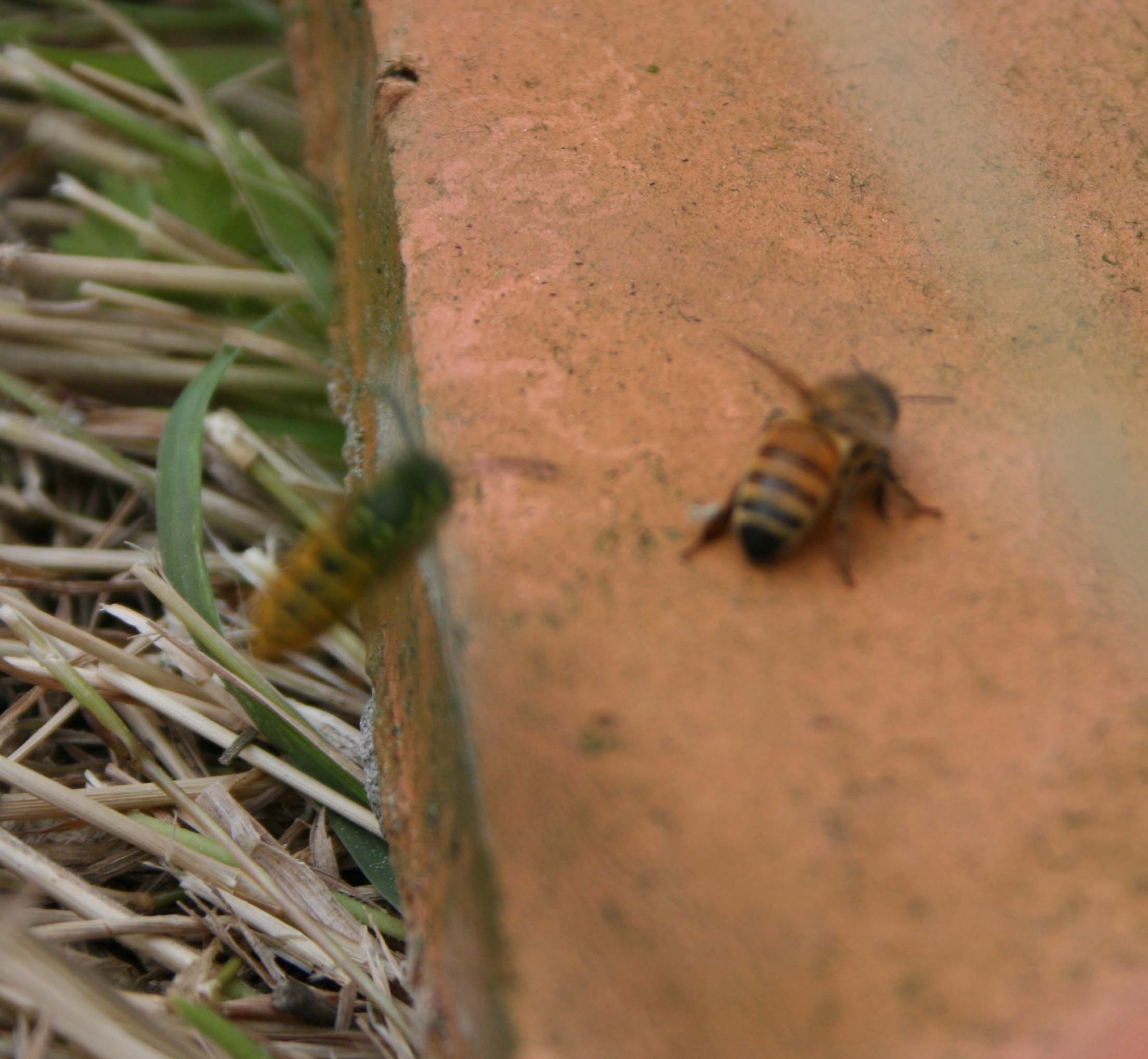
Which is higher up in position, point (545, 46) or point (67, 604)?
point (545, 46)

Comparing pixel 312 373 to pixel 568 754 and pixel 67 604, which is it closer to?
pixel 67 604

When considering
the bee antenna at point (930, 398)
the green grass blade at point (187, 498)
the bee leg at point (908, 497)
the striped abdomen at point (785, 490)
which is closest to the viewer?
the striped abdomen at point (785, 490)

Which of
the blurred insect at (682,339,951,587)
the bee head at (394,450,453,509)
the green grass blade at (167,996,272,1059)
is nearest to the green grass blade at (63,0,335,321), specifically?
the bee head at (394,450,453,509)

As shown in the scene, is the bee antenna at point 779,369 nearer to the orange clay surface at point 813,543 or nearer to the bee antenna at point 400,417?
the orange clay surface at point 813,543

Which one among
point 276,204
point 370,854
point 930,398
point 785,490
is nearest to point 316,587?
point 370,854

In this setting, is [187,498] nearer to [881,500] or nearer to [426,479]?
[426,479]

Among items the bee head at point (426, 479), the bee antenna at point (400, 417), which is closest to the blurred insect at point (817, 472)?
the bee head at point (426, 479)

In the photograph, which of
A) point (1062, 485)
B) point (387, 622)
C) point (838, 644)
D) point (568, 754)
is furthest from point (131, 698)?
point (1062, 485)
